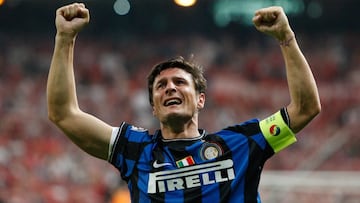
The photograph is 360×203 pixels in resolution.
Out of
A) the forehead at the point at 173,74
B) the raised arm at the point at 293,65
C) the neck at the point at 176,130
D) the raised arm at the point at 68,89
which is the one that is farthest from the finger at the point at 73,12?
the raised arm at the point at 293,65

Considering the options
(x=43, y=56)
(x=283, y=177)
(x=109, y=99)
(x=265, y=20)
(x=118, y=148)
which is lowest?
(x=118, y=148)

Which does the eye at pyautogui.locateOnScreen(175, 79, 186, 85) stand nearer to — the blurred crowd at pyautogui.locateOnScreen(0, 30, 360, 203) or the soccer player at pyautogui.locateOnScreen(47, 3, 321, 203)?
the soccer player at pyautogui.locateOnScreen(47, 3, 321, 203)

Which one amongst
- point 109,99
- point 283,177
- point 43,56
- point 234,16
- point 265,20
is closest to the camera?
point 265,20

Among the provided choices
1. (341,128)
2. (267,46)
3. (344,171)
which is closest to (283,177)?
(344,171)

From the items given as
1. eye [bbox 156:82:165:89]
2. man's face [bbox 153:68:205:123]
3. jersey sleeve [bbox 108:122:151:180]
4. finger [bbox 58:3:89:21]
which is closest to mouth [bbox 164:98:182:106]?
man's face [bbox 153:68:205:123]

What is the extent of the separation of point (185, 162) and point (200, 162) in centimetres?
7

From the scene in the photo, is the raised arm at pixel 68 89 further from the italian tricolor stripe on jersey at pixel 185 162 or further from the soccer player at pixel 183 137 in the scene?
the italian tricolor stripe on jersey at pixel 185 162

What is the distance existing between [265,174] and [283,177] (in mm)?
461

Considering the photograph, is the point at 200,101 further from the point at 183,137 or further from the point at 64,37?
the point at 64,37

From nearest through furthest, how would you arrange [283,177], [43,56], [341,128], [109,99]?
[283,177], [341,128], [109,99], [43,56]

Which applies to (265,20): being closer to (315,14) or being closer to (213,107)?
(213,107)

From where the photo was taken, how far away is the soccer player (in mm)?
3135

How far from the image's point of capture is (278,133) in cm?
322

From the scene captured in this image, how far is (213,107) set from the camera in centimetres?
1485
